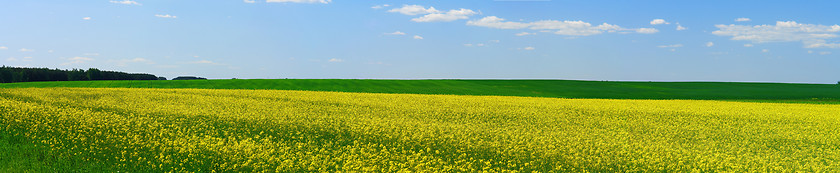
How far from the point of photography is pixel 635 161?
36.5ft

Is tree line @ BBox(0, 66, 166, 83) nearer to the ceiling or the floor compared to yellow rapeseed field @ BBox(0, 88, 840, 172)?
nearer to the ceiling

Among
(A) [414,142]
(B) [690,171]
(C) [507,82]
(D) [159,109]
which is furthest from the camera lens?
(C) [507,82]

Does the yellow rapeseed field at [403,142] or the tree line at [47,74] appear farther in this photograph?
the tree line at [47,74]

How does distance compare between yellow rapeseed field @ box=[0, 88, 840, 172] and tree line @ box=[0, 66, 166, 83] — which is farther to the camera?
tree line @ box=[0, 66, 166, 83]

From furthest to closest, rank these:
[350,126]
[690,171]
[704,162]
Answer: [350,126] < [704,162] < [690,171]

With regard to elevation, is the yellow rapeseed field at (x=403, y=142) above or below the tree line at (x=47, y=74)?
below

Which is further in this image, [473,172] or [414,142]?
[414,142]

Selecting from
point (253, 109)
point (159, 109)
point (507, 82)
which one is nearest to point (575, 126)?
point (253, 109)

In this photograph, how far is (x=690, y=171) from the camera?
1078cm

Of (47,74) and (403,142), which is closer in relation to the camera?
(403,142)

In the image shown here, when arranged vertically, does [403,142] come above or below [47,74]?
below

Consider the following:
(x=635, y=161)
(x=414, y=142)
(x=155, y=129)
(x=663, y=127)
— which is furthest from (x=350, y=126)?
(x=663, y=127)

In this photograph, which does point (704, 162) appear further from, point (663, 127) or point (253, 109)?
point (253, 109)

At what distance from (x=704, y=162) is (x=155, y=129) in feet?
39.9
